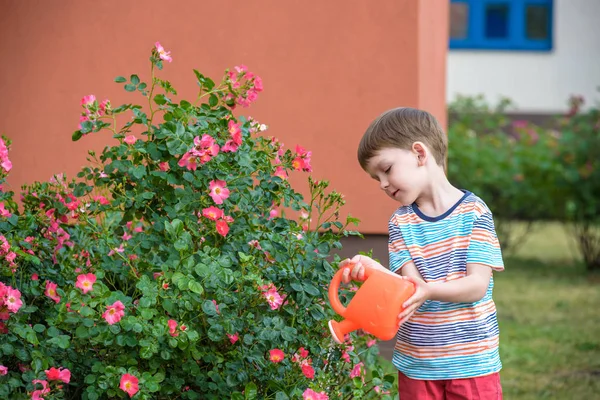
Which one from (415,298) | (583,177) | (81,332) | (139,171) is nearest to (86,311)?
(81,332)

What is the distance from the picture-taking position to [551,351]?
5113 mm

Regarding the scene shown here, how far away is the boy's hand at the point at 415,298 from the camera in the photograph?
211 centimetres

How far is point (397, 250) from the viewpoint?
2.35 meters

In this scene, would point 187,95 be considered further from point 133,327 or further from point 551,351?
point 551,351

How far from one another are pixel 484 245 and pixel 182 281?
2.54ft

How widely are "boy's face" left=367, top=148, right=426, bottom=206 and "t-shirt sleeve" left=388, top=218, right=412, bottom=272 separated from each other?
0.09 meters

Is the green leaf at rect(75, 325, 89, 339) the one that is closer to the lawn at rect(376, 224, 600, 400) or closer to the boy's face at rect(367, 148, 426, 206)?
the boy's face at rect(367, 148, 426, 206)

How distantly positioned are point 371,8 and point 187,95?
3.03 feet

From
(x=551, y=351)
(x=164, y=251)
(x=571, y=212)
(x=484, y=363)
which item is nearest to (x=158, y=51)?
(x=164, y=251)

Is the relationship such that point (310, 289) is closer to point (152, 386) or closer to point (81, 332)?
point (152, 386)

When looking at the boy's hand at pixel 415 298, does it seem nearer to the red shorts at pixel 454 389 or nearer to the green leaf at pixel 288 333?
the red shorts at pixel 454 389

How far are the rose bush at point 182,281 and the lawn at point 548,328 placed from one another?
186cm

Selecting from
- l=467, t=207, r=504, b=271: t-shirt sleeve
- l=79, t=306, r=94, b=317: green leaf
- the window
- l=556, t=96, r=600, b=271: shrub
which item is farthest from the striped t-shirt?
the window

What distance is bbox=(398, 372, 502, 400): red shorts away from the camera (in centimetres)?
227
